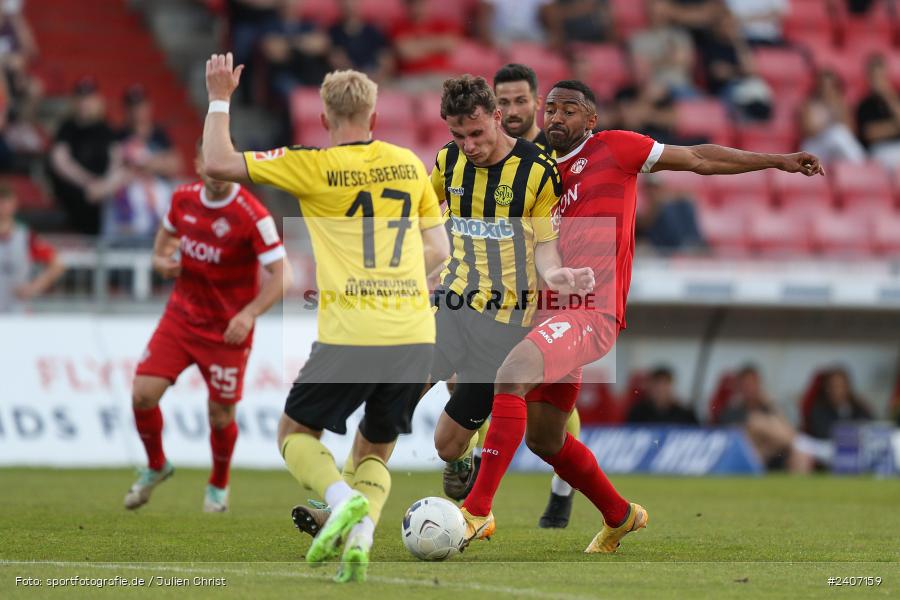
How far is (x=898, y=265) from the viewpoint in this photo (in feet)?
55.7

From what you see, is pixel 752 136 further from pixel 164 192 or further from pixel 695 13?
pixel 164 192

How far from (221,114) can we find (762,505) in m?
6.54

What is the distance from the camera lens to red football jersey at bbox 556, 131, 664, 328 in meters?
7.80

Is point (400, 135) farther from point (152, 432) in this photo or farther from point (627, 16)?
point (152, 432)

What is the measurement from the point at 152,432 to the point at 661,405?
24.9 feet

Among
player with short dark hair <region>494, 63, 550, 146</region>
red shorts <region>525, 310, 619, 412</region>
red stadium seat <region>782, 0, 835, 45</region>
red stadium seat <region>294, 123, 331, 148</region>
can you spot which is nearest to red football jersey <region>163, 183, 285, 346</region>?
player with short dark hair <region>494, 63, 550, 146</region>

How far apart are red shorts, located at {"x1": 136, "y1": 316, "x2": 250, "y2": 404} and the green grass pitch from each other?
912 mm

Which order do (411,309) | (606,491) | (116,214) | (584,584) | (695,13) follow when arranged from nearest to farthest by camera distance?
(584,584) → (411,309) → (606,491) → (116,214) → (695,13)

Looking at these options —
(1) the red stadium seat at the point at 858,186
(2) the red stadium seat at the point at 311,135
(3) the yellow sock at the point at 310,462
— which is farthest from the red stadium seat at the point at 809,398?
(3) the yellow sock at the point at 310,462

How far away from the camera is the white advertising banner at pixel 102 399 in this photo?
14422 millimetres

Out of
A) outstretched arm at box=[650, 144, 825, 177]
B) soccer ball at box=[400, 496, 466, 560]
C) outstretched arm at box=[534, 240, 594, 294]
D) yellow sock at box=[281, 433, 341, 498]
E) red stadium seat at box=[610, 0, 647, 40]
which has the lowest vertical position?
soccer ball at box=[400, 496, 466, 560]

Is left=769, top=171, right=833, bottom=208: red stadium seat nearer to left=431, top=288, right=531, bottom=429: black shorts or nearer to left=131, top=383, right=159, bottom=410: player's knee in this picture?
left=131, top=383, right=159, bottom=410: player's knee

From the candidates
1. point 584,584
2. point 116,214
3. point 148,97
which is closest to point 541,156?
point 584,584

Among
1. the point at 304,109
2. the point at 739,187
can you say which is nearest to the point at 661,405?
the point at 739,187
